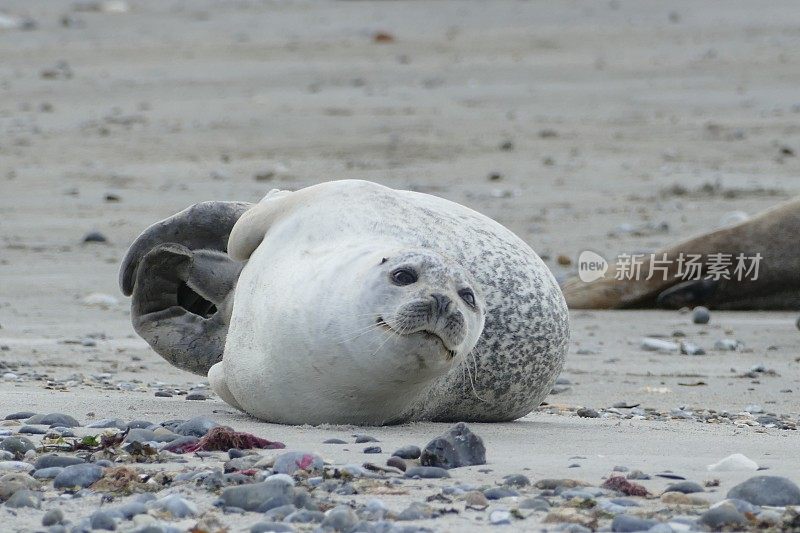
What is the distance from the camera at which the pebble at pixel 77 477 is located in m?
3.28

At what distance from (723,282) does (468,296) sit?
416 centimetres

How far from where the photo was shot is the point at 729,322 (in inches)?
293

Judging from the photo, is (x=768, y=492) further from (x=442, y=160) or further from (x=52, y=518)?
(x=442, y=160)

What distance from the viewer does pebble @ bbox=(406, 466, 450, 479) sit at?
11.3ft

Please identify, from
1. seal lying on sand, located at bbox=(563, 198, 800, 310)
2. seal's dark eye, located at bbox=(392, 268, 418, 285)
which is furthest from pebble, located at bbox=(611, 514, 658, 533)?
seal lying on sand, located at bbox=(563, 198, 800, 310)

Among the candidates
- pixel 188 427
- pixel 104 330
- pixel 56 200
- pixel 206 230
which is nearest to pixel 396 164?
pixel 56 200

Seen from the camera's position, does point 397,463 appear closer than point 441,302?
Yes

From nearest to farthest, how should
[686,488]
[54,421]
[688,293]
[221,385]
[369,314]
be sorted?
[686,488] < [369,314] < [54,421] < [221,385] < [688,293]

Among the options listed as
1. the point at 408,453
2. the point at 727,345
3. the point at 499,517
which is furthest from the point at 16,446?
the point at 727,345

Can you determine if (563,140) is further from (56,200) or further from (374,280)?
(374,280)

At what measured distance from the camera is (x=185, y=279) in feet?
17.2

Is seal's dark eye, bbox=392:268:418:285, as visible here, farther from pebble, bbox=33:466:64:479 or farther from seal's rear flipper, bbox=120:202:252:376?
seal's rear flipper, bbox=120:202:252:376

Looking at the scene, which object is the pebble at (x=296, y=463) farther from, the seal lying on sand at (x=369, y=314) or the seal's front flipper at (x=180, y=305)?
the seal's front flipper at (x=180, y=305)

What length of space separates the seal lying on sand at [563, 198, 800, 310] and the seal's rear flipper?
112 inches
